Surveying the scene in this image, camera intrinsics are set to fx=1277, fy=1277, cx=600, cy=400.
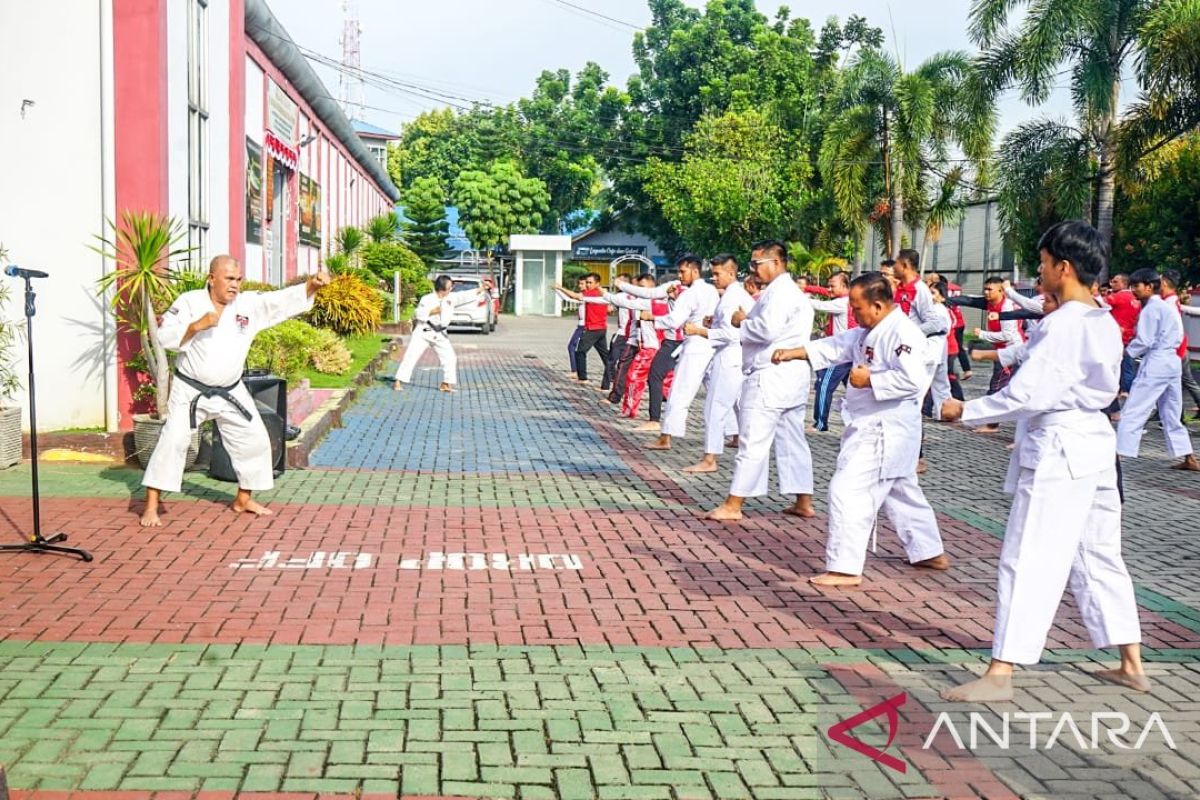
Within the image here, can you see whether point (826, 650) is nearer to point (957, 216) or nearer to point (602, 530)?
point (602, 530)

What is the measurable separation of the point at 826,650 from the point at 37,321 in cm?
787

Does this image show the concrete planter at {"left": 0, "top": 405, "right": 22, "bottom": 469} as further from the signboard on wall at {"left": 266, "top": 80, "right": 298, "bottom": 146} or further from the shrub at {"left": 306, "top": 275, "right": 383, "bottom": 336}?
the signboard on wall at {"left": 266, "top": 80, "right": 298, "bottom": 146}

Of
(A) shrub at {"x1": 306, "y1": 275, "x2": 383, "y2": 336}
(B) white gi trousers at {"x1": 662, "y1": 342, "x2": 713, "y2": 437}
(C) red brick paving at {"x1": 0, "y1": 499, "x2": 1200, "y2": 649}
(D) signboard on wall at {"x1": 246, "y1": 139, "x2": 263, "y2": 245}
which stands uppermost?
(D) signboard on wall at {"x1": 246, "y1": 139, "x2": 263, "y2": 245}

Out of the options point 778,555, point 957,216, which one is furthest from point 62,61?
point 957,216

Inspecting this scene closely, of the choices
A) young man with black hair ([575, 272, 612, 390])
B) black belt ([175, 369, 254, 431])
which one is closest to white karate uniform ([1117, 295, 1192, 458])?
black belt ([175, 369, 254, 431])

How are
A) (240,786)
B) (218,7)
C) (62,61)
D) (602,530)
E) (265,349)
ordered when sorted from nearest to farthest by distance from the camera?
1. (240,786)
2. (602,530)
3. (62,61)
4. (265,349)
5. (218,7)

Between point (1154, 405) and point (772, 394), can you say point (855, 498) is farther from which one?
point (1154, 405)

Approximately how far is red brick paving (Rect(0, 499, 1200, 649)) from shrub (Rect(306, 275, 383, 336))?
537 inches

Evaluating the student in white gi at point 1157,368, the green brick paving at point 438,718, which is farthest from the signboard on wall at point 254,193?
the green brick paving at point 438,718

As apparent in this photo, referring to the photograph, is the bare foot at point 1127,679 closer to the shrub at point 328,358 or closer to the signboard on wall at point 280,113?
the shrub at point 328,358

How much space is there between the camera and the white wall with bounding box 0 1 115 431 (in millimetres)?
10617

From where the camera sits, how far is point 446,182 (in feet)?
223

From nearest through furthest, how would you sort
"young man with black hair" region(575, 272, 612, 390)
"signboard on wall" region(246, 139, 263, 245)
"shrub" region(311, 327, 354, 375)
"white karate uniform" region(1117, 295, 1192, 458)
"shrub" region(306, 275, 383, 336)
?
"white karate uniform" region(1117, 295, 1192, 458), "shrub" region(311, 327, 354, 375), "young man with black hair" region(575, 272, 612, 390), "signboard on wall" region(246, 139, 263, 245), "shrub" region(306, 275, 383, 336)

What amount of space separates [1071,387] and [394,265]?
101 feet
